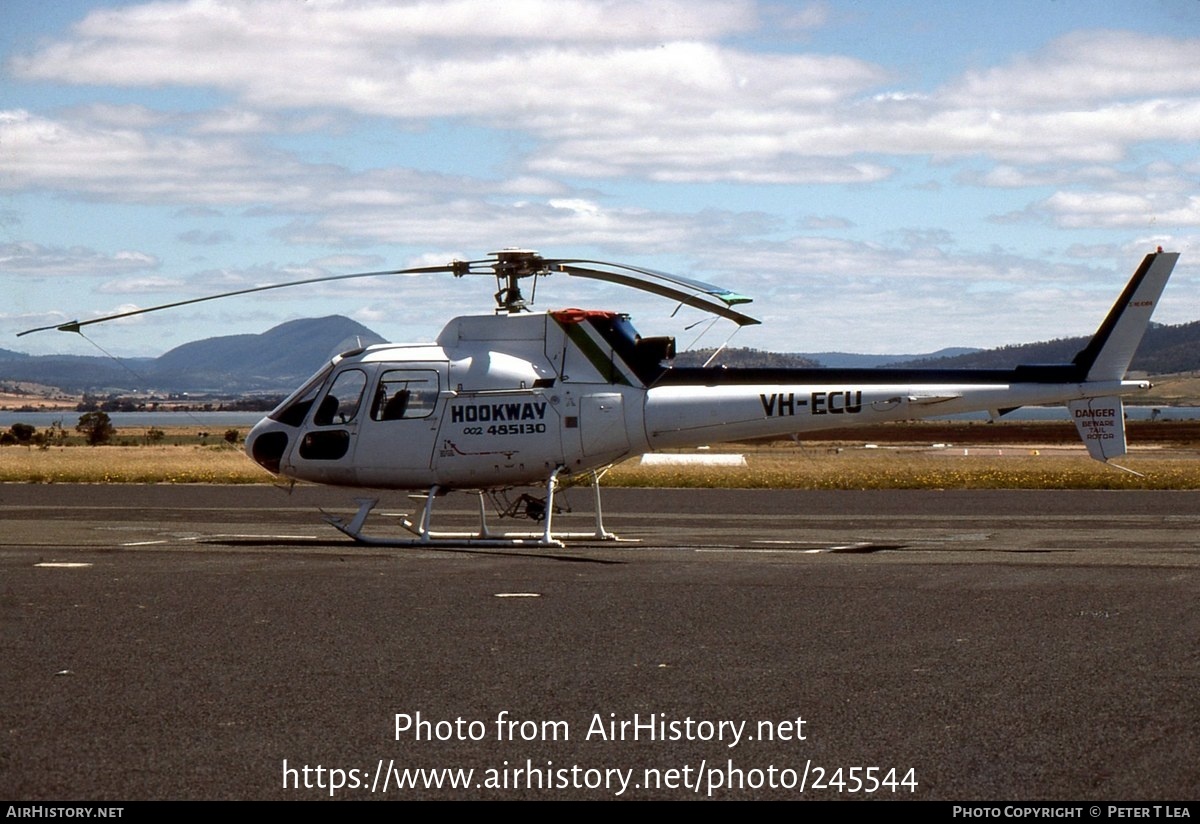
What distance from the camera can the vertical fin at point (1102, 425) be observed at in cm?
1947

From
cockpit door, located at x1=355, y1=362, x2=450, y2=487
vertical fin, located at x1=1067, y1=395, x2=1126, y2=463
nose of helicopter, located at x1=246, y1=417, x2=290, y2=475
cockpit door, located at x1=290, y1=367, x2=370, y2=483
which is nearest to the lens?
vertical fin, located at x1=1067, y1=395, x2=1126, y2=463

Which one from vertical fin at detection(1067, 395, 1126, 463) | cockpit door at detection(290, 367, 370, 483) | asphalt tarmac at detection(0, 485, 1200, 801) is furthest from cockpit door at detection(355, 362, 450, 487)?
vertical fin at detection(1067, 395, 1126, 463)

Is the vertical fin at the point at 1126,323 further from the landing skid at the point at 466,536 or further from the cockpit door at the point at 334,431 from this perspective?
the cockpit door at the point at 334,431

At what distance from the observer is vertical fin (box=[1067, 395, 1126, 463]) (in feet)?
63.9

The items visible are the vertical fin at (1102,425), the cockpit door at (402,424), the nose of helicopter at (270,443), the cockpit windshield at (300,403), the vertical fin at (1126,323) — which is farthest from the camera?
the nose of helicopter at (270,443)

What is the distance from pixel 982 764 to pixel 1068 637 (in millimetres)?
4575

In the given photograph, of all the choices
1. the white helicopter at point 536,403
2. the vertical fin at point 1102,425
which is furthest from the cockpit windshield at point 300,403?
the vertical fin at point 1102,425

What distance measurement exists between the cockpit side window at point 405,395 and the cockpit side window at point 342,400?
1.03ft

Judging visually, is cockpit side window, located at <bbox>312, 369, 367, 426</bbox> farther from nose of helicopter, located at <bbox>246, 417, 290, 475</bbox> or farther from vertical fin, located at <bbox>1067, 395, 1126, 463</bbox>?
vertical fin, located at <bbox>1067, 395, 1126, 463</bbox>

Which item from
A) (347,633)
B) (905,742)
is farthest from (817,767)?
(347,633)

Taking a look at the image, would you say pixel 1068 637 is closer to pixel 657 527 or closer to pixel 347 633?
pixel 347 633

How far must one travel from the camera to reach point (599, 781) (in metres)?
7.62

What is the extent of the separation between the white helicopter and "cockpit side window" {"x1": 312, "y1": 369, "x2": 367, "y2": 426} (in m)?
0.02

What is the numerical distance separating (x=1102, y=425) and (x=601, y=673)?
Answer: 11394 mm
